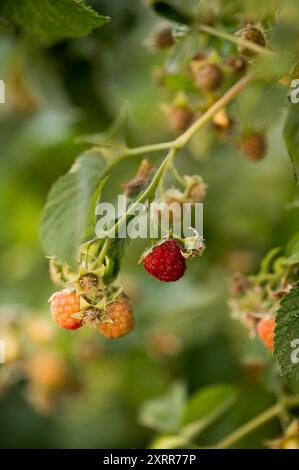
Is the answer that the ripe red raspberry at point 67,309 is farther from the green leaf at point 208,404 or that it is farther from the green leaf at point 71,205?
the green leaf at point 208,404

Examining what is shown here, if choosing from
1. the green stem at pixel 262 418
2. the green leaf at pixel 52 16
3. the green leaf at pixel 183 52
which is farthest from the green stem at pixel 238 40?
the green stem at pixel 262 418

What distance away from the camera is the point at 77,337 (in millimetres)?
1597

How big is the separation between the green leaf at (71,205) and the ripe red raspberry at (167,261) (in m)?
0.10

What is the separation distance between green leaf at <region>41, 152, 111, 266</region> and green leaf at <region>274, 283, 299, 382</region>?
0.20 m

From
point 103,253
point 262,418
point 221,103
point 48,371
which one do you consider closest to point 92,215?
point 103,253

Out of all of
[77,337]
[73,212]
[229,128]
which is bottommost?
[73,212]

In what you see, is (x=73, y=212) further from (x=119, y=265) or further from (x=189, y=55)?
(x=189, y=55)

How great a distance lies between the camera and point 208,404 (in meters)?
1.18

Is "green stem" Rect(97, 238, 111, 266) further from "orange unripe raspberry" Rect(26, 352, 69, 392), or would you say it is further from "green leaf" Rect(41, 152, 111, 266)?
"orange unripe raspberry" Rect(26, 352, 69, 392)

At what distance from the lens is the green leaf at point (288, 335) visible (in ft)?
2.49

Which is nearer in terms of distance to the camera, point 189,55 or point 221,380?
point 189,55

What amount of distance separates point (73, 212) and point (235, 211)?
2.66ft

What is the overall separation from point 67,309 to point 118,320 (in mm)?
44
